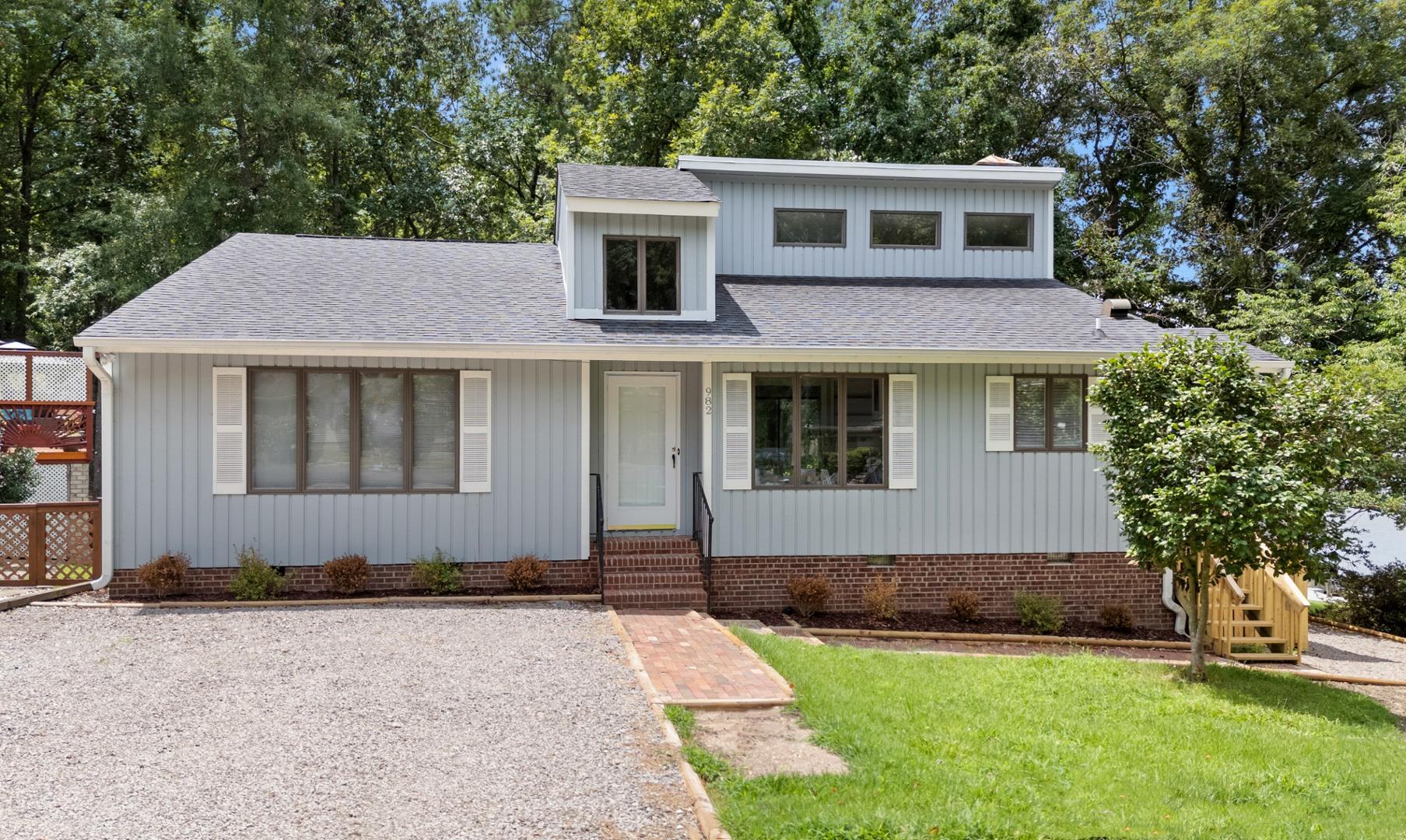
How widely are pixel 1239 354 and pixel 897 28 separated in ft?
54.0

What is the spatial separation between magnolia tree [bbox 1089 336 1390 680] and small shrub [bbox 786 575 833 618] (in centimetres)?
338

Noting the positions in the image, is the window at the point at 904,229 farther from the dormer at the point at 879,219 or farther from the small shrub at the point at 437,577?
the small shrub at the point at 437,577

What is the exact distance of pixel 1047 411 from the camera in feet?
34.7

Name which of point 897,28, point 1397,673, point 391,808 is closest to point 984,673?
point 391,808

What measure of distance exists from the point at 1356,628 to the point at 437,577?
13.7 metres

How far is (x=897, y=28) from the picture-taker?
21469 mm

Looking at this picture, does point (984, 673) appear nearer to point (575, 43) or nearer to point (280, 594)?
point (280, 594)

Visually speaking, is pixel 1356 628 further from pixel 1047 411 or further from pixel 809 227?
pixel 809 227

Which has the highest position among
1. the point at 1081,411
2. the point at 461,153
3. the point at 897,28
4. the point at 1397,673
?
the point at 897,28

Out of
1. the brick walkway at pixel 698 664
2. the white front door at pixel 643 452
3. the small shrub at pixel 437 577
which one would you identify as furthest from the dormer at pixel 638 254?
the brick walkway at pixel 698 664

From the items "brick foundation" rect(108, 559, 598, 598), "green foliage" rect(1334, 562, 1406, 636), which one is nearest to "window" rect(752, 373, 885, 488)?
"brick foundation" rect(108, 559, 598, 598)

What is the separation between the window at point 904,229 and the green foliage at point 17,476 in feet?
41.1

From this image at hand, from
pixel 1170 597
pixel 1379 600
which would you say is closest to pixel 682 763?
pixel 1170 597

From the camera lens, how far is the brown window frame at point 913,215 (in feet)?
43.0
